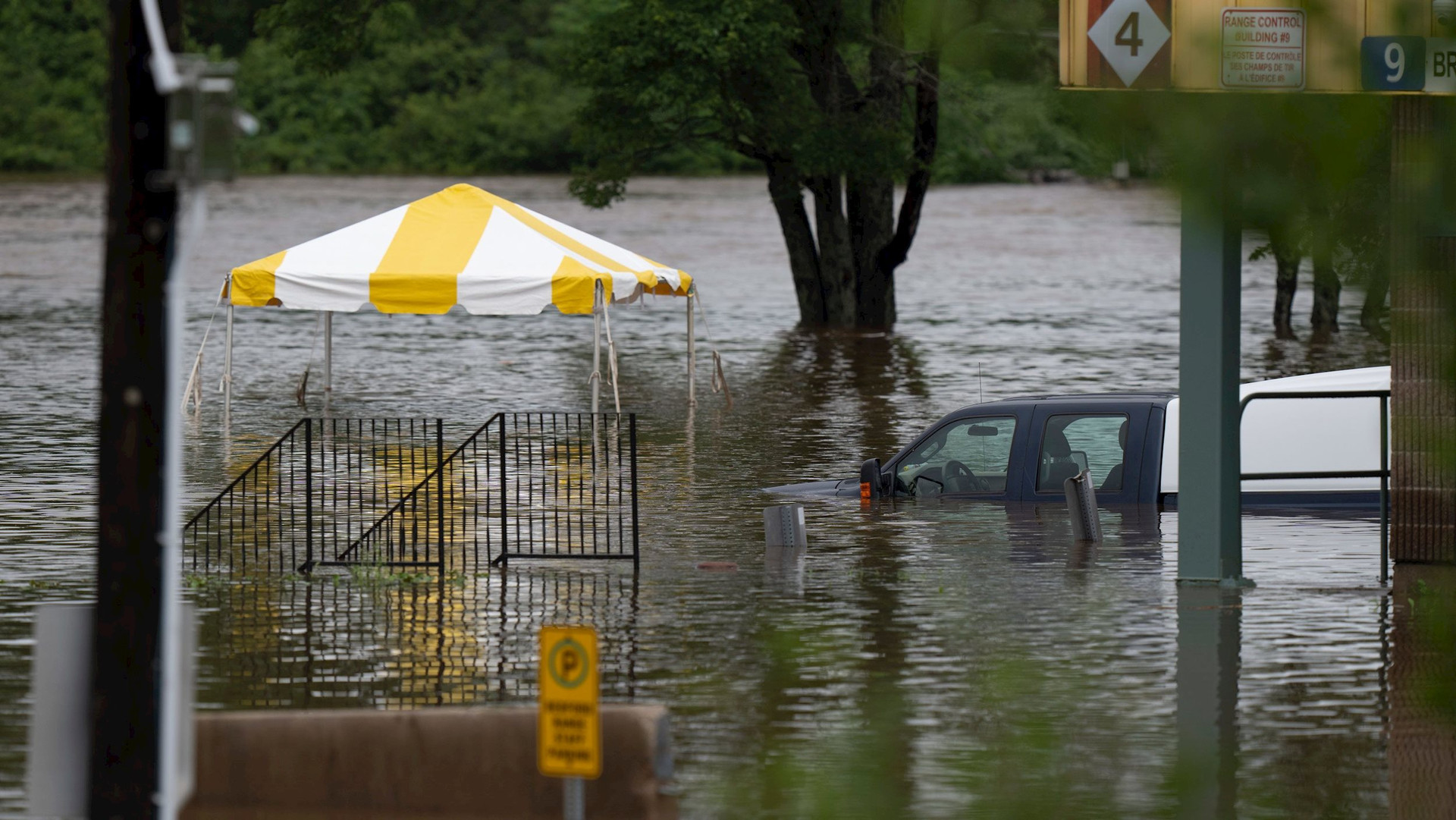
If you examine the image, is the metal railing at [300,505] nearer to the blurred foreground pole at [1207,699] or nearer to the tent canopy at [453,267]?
the tent canopy at [453,267]

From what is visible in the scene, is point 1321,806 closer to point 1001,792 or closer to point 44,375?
point 1001,792

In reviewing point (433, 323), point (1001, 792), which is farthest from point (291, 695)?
point (433, 323)

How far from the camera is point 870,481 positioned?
16.7m

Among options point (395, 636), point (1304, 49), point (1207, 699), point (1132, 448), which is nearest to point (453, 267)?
point (1132, 448)

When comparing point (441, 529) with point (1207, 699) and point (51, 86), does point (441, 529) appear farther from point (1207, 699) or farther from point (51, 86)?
point (51, 86)

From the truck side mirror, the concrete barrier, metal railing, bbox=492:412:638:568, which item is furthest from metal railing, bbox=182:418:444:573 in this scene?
the concrete barrier

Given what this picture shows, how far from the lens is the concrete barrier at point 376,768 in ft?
24.9

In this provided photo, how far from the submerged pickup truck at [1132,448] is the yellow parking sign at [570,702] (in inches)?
343

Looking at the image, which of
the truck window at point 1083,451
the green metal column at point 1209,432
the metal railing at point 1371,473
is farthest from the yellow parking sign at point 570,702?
the truck window at point 1083,451

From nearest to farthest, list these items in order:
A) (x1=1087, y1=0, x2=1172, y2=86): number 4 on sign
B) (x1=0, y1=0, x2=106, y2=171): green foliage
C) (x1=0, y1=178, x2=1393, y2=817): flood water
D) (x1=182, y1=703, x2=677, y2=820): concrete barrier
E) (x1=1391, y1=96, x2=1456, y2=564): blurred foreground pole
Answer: (x1=1391, y1=96, x2=1456, y2=564): blurred foreground pole, (x1=0, y1=178, x2=1393, y2=817): flood water, (x1=1087, y1=0, x2=1172, y2=86): number 4 on sign, (x1=182, y1=703, x2=677, y2=820): concrete barrier, (x1=0, y1=0, x2=106, y2=171): green foliage

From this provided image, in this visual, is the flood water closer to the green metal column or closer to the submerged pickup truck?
the submerged pickup truck

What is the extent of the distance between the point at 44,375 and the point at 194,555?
18.8 metres

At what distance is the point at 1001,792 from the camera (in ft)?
6.11

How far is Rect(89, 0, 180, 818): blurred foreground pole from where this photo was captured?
5.54m
